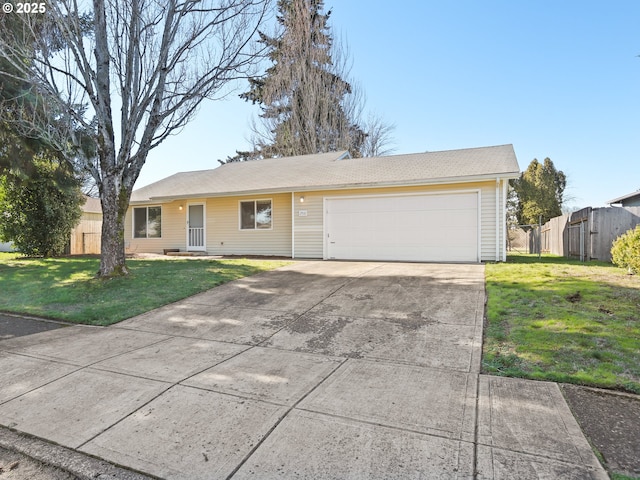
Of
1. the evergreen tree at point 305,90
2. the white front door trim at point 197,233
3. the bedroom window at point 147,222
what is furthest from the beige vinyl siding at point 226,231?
the evergreen tree at point 305,90

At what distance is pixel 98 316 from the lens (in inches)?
234

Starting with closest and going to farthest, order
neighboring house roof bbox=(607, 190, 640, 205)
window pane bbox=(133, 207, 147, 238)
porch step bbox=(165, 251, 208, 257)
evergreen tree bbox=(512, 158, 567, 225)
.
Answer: porch step bbox=(165, 251, 208, 257) < window pane bbox=(133, 207, 147, 238) < neighboring house roof bbox=(607, 190, 640, 205) < evergreen tree bbox=(512, 158, 567, 225)

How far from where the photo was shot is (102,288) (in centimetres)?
770

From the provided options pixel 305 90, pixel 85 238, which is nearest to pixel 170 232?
pixel 85 238

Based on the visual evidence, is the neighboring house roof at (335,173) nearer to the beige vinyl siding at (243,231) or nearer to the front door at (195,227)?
the beige vinyl siding at (243,231)

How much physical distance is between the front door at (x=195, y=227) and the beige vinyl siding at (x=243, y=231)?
363mm

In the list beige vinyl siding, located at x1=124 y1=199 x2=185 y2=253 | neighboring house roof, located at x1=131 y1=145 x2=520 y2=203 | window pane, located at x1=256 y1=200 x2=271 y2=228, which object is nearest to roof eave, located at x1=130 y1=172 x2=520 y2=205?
neighboring house roof, located at x1=131 y1=145 x2=520 y2=203

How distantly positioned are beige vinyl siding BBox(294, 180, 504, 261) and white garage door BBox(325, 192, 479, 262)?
0.62ft

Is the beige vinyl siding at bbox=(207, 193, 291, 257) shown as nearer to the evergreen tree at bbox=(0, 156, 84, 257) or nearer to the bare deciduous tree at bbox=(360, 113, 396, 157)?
the evergreen tree at bbox=(0, 156, 84, 257)

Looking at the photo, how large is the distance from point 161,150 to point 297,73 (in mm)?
18703

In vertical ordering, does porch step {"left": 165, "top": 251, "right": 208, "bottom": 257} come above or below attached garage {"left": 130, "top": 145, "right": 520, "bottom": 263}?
below

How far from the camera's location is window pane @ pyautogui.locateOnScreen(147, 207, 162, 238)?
52.1 ft

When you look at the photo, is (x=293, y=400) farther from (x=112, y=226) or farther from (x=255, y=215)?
(x=255, y=215)

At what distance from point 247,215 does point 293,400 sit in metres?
11.7
